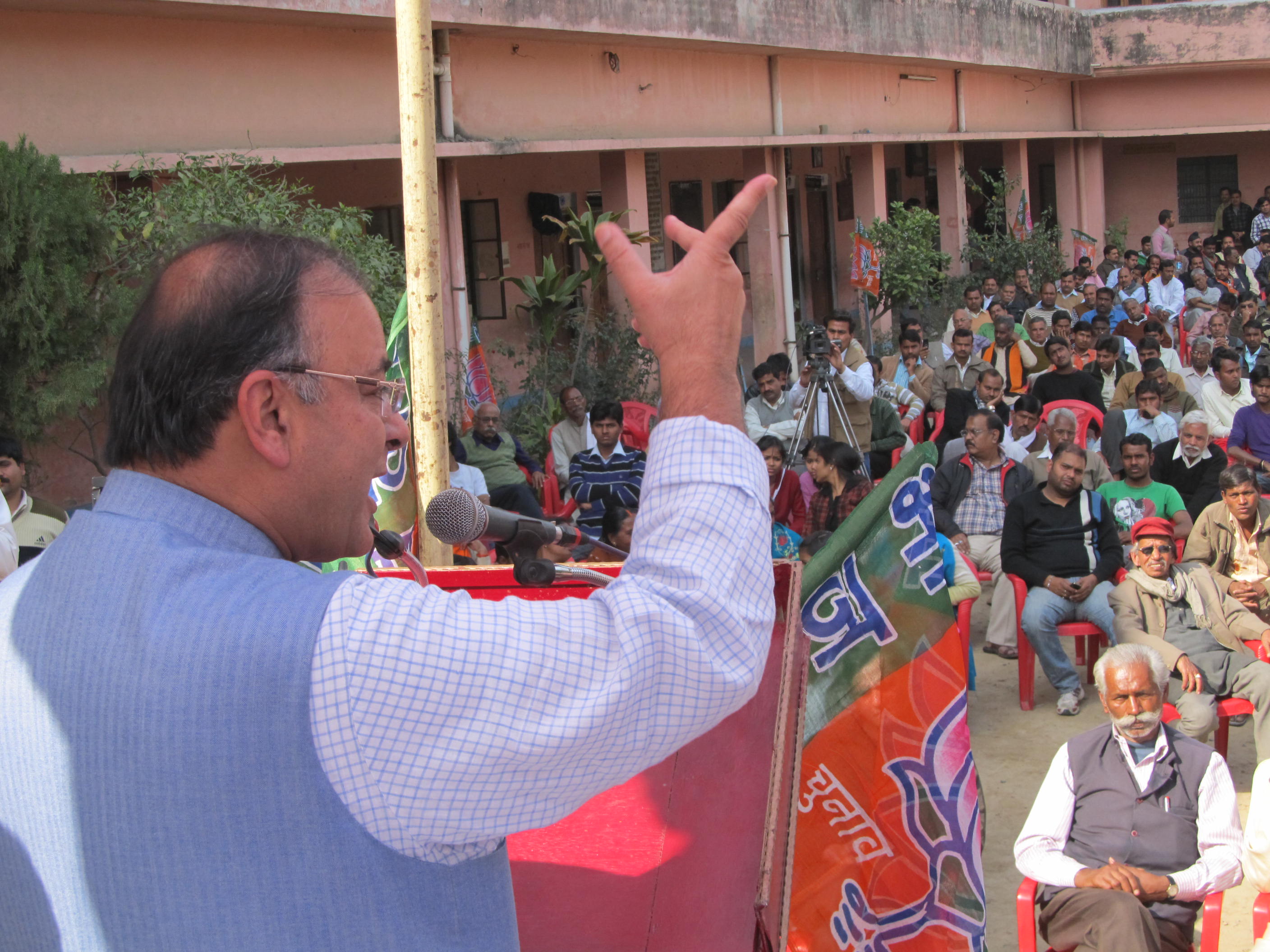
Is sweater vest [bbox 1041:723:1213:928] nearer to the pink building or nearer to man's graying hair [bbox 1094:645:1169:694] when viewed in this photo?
man's graying hair [bbox 1094:645:1169:694]

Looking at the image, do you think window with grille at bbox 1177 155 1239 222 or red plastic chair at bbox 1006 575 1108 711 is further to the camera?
window with grille at bbox 1177 155 1239 222

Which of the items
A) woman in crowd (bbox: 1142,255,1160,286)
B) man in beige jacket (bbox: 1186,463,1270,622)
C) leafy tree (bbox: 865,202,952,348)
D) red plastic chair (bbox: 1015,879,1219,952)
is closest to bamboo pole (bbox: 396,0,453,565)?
red plastic chair (bbox: 1015,879,1219,952)

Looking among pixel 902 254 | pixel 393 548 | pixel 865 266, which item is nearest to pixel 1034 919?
pixel 393 548

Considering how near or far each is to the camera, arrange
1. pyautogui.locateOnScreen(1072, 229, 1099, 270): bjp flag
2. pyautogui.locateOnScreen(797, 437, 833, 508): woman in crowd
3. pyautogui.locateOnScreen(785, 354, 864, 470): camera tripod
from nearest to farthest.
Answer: pyautogui.locateOnScreen(797, 437, 833, 508): woman in crowd, pyautogui.locateOnScreen(785, 354, 864, 470): camera tripod, pyautogui.locateOnScreen(1072, 229, 1099, 270): bjp flag

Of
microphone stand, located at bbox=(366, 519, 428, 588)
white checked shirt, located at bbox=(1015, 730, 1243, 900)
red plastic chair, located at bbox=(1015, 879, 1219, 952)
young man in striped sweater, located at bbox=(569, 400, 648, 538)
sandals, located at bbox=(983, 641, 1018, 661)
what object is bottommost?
red plastic chair, located at bbox=(1015, 879, 1219, 952)

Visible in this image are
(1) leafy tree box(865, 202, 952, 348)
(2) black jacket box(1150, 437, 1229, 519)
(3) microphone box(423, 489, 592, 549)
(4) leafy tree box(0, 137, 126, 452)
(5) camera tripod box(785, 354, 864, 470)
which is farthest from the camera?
(1) leafy tree box(865, 202, 952, 348)

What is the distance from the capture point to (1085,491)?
635cm

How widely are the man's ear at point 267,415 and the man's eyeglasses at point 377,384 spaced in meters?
0.02

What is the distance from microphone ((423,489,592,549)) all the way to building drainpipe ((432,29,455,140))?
23.5 feet

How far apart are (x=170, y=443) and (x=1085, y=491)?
19.4ft

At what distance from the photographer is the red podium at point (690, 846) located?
1837 millimetres

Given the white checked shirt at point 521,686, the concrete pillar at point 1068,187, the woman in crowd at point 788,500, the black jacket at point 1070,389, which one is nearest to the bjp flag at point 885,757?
the white checked shirt at point 521,686

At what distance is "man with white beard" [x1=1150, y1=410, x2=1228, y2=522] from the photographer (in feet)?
24.4

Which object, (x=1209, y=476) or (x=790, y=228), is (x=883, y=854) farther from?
(x=790, y=228)
